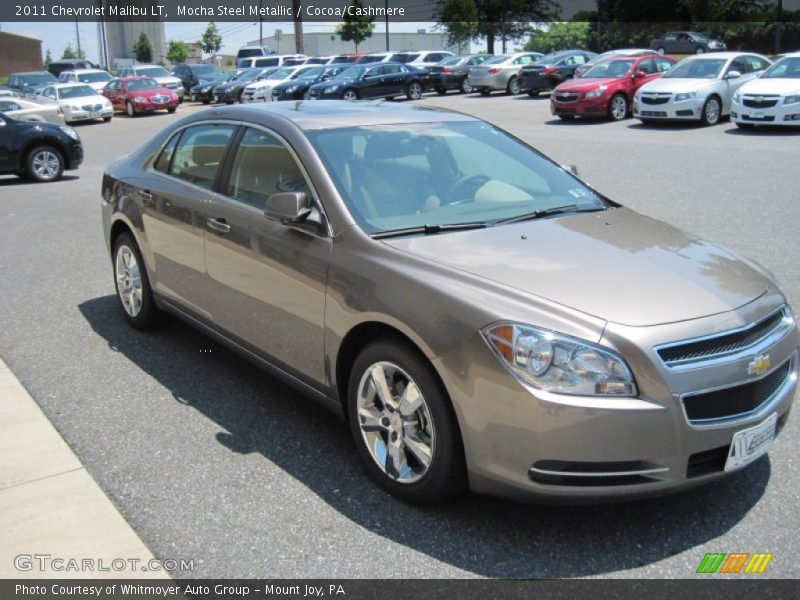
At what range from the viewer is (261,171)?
185 inches

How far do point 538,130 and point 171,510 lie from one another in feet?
59.3

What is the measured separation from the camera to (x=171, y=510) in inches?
146

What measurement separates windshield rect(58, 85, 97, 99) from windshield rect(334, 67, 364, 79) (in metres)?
9.10

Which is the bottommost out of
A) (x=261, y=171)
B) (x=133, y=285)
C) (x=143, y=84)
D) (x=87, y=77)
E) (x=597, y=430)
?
(x=133, y=285)

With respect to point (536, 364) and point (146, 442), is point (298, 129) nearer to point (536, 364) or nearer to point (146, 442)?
point (146, 442)

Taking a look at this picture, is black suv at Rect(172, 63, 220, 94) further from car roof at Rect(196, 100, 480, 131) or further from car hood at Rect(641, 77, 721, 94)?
car roof at Rect(196, 100, 480, 131)

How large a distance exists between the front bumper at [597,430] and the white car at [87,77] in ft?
127

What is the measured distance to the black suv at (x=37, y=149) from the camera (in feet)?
50.3

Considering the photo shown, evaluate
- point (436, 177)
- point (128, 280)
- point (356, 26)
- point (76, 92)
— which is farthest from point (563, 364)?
point (356, 26)

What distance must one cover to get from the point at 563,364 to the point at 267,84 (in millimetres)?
33038

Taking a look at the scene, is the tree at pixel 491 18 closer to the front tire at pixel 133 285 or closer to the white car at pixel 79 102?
the white car at pixel 79 102

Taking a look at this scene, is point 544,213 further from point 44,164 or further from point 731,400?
point 44,164

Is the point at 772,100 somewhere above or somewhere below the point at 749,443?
above

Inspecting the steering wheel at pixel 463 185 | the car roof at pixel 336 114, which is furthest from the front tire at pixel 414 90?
the steering wheel at pixel 463 185
